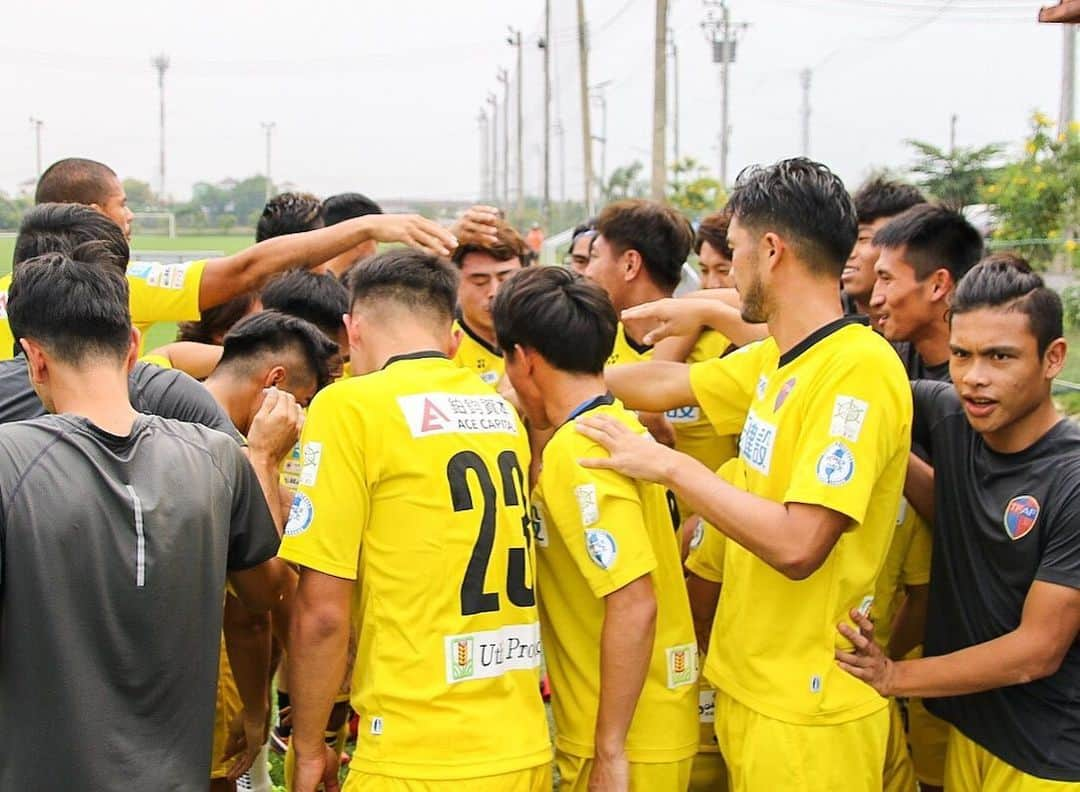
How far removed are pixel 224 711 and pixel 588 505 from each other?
5.00 feet

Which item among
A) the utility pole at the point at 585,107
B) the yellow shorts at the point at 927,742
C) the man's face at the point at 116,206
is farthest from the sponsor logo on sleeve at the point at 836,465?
the utility pole at the point at 585,107

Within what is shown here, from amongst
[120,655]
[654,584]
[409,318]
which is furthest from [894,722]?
[120,655]

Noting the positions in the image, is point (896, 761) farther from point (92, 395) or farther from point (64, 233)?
point (64, 233)

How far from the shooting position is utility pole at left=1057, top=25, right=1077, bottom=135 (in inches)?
803

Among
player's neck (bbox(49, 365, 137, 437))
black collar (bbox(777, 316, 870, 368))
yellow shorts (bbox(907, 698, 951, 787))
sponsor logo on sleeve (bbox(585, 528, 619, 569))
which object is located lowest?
yellow shorts (bbox(907, 698, 951, 787))

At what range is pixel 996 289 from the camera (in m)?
2.95

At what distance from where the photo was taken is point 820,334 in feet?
9.21

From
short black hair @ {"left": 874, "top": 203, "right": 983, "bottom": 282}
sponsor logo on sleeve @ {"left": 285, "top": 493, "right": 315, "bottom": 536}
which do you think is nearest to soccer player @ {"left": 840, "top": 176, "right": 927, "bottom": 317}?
short black hair @ {"left": 874, "top": 203, "right": 983, "bottom": 282}

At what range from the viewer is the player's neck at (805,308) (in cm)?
284

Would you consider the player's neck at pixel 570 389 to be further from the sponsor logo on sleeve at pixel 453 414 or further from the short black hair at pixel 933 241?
the short black hair at pixel 933 241

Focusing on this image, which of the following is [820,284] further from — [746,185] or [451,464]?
[451,464]

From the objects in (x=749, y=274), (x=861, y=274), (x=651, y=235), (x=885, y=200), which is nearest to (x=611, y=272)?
(x=651, y=235)

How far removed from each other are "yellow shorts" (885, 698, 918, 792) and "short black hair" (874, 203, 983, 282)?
137 centimetres

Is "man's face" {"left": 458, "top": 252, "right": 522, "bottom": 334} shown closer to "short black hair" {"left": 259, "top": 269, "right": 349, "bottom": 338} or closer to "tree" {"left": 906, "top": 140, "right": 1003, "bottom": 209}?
"short black hair" {"left": 259, "top": 269, "right": 349, "bottom": 338}
